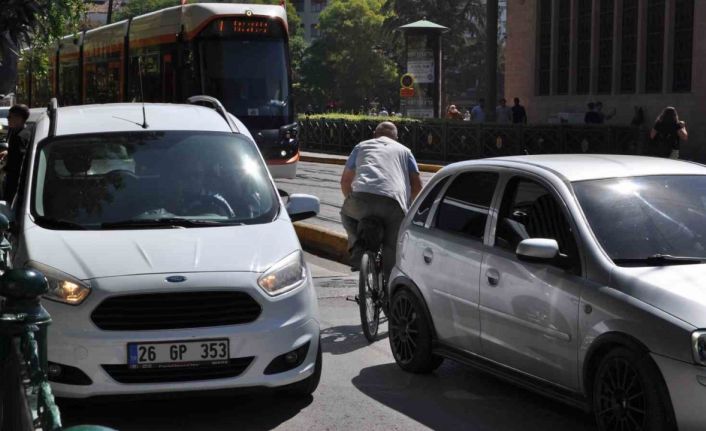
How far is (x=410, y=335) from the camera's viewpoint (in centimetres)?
719

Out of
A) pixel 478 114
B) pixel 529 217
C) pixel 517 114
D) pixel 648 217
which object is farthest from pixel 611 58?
pixel 648 217

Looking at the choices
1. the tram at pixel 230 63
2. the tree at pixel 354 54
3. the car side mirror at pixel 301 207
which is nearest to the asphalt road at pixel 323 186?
the tram at pixel 230 63

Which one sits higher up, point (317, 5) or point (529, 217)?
point (317, 5)

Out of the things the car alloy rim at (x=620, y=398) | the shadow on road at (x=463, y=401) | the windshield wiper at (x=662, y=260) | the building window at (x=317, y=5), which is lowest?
the shadow on road at (x=463, y=401)

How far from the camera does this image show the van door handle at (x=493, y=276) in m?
6.25

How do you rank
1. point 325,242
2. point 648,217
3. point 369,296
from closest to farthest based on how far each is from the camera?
point 648,217
point 369,296
point 325,242

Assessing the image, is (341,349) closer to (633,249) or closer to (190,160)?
(190,160)

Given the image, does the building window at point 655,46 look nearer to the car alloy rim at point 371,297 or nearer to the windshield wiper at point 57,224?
the car alloy rim at point 371,297

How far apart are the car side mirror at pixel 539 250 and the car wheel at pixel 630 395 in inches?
25.5

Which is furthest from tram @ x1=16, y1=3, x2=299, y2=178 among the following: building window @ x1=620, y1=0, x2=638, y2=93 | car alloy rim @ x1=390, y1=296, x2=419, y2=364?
building window @ x1=620, y1=0, x2=638, y2=93

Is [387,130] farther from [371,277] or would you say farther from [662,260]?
[662,260]

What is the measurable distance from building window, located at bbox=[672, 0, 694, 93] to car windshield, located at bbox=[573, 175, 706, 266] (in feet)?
85.4

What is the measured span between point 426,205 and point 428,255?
0.43 m

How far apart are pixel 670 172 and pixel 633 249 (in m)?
0.85
